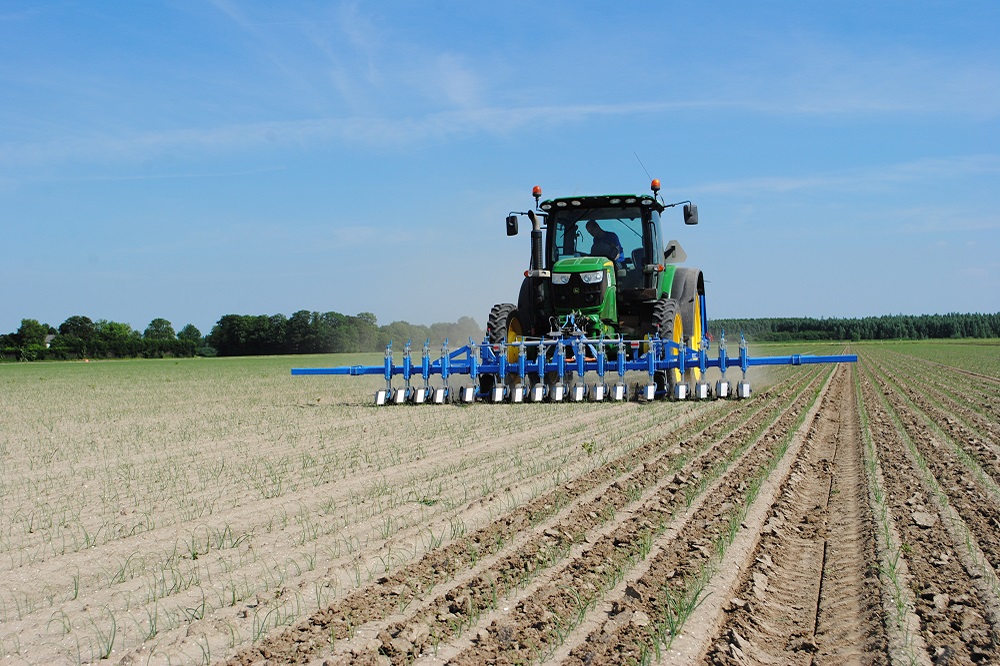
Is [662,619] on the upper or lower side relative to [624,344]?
lower

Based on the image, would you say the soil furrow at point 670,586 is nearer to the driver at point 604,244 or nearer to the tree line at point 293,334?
the driver at point 604,244

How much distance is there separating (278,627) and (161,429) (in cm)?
754

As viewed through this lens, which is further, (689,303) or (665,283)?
(689,303)

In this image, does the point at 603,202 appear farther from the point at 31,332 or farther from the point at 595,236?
the point at 31,332

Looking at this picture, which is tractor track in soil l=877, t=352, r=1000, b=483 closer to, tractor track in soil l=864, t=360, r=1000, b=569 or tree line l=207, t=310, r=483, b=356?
tractor track in soil l=864, t=360, r=1000, b=569

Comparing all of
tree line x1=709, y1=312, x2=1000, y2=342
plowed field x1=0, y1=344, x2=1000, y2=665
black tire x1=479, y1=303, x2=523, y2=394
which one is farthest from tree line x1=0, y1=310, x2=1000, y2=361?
plowed field x1=0, y1=344, x2=1000, y2=665

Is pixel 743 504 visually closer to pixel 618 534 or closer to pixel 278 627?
pixel 618 534

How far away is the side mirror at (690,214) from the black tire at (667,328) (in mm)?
1199

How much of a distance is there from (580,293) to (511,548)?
8426 mm

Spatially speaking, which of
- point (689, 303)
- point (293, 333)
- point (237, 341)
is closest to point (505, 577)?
point (689, 303)

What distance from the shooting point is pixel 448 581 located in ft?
12.7

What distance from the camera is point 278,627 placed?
3.38 meters

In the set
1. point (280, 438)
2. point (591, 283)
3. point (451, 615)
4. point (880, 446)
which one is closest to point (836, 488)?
point (880, 446)

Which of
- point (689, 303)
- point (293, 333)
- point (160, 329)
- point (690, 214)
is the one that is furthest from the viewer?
point (160, 329)
